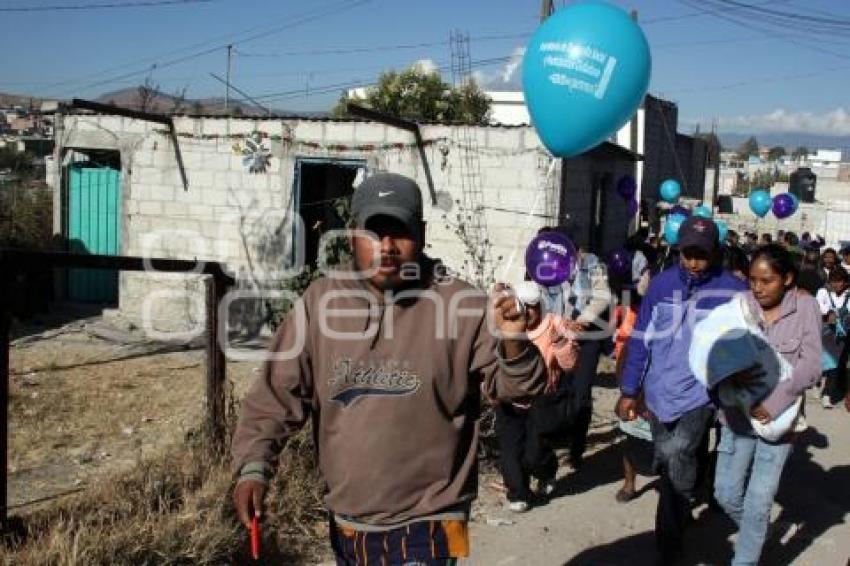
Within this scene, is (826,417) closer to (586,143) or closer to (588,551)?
(586,143)

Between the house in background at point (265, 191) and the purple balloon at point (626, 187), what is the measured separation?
0.15 m

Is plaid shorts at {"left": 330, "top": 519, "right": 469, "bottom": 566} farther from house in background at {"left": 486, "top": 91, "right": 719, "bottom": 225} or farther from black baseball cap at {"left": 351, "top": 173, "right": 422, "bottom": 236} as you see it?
house in background at {"left": 486, "top": 91, "right": 719, "bottom": 225}

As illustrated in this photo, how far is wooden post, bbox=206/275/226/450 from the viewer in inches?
171

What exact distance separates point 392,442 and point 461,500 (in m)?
0.28

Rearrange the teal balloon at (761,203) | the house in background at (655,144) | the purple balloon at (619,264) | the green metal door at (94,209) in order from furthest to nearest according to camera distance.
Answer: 1. the house in background at (655,144)
2. the teal balloon at (761,203)
3. the green metal door at (94,209)
4. the purple balloon at (619,264)

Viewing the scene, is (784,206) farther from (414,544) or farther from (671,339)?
(414,544)

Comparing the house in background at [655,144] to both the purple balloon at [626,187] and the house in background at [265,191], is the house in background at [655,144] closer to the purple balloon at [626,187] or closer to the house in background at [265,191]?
the purple balloon at [626,187]

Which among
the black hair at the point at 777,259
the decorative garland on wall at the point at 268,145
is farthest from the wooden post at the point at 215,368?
the decorative garland on wall at the point at 268,145

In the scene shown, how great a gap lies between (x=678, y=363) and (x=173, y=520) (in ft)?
8.18

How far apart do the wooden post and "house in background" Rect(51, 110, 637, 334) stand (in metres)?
5.43

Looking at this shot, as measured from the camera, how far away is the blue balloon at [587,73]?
5.64 meters

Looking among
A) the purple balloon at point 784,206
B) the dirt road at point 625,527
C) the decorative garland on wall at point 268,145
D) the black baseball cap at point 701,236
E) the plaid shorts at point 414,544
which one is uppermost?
the decorative garland on wall at point 268,145

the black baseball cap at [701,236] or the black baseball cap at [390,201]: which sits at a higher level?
the black baseball cap at [390,201]

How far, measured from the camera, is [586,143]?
19.7ft
